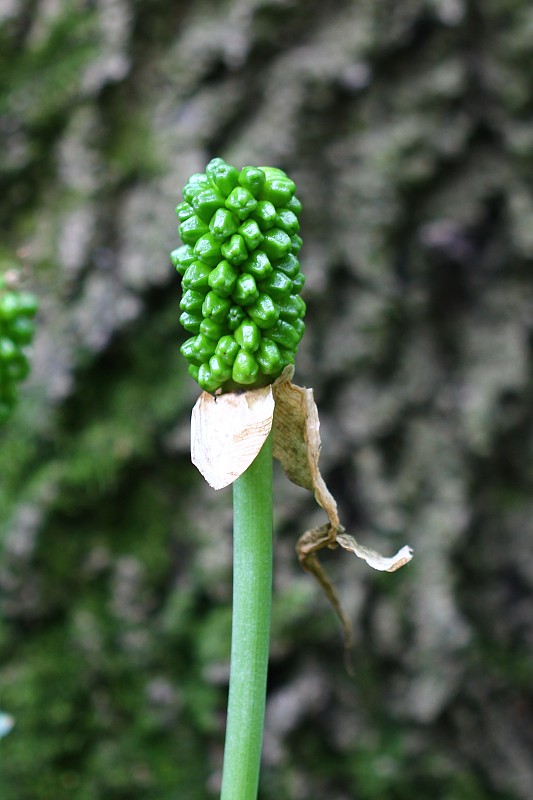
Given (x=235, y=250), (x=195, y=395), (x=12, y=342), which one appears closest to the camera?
(x=235, y=250)

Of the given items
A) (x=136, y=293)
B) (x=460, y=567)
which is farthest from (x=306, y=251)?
(x=460, y=567)

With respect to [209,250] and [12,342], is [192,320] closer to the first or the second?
[209,250]

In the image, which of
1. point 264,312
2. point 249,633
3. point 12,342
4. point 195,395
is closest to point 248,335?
point 264,312

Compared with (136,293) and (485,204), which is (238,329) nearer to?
(136,293)

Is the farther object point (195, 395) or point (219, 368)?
point (195, 395)

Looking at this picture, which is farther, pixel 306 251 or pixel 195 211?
pixel 306 251

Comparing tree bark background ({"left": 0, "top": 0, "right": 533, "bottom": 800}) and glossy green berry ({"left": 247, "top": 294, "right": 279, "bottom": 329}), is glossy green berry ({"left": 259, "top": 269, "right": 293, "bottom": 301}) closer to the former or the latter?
glossy green berry ({"left": 247, "top": 294, "right": 279, "bottom": 329})
